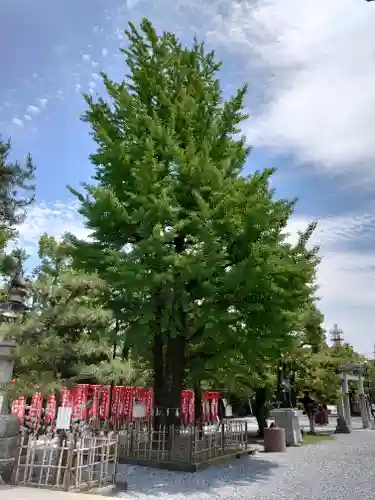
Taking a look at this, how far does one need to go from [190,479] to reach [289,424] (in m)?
8.86

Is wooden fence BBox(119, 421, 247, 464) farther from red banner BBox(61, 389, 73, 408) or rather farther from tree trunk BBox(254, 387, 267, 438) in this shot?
tree trunk BBox(254, 387, 267, 438)

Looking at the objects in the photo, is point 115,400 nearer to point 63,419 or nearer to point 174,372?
point 174,372

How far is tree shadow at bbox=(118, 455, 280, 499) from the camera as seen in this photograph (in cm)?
880

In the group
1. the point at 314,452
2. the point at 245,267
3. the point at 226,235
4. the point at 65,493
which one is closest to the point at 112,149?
the point at 226,235

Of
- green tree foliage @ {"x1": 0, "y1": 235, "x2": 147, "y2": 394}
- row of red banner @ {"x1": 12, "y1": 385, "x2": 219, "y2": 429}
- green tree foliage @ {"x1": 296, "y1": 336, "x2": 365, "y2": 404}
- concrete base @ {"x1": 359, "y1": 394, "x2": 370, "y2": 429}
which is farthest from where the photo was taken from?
concrete base @ {"x1": 359, "y1": 394, "x2": 370, "y2": 429}

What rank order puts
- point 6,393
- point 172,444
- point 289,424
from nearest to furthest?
point 6,393 < point 172,444 < point 289,424

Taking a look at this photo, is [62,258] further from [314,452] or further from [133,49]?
[314,452]

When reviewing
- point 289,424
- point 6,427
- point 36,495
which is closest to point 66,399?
point 289,424

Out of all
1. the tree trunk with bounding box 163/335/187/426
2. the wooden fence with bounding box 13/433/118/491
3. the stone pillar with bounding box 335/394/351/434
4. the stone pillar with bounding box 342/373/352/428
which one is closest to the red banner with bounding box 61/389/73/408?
the tree trunk with bounding box 163/335/187/426

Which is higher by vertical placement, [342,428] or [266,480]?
[342,428]

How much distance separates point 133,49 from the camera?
51.5 ft

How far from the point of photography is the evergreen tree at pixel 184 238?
11609 mm

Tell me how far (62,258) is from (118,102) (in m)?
8.08

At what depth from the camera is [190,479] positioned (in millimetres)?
9852
